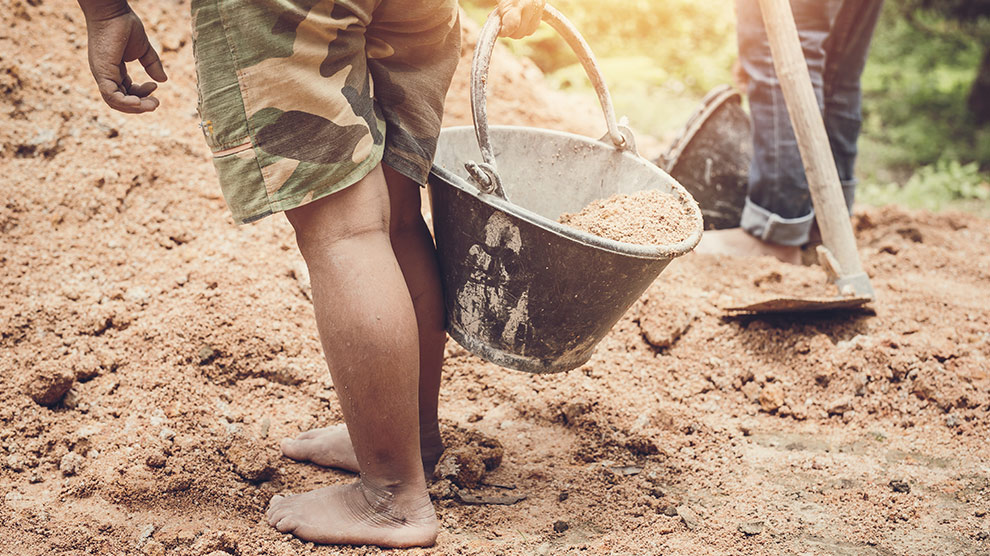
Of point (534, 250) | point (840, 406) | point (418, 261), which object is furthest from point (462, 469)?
point (840, 406)

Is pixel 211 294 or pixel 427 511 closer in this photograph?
pixel 427 511

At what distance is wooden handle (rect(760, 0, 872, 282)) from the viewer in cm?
252

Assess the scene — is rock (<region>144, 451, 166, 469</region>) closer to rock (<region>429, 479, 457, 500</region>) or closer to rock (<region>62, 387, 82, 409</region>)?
rock (<region>62, 387, 82, 409</region>)

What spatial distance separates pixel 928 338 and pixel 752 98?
121 cm

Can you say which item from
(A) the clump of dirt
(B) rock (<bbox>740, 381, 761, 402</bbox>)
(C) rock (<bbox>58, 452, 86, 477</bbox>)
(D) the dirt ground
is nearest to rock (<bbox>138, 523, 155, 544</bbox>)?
(D) the dirt ground

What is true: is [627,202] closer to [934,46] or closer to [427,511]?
[427,511]

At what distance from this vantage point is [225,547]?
1.60 metres

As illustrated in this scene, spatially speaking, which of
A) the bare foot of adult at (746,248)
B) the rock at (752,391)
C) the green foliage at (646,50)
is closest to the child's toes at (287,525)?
the rock at (752,391)

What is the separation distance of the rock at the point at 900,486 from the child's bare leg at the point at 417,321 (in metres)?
1.13

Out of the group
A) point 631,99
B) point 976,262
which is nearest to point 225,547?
point 976,262

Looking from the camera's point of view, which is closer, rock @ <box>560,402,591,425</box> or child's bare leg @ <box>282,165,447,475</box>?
child's bare leg @ <box>282,165,447,475</box>

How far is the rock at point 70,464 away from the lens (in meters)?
1.80

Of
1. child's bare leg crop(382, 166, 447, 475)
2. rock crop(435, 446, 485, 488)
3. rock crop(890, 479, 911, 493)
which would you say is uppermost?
child's bare leg crop(382, 166, 447, 475)

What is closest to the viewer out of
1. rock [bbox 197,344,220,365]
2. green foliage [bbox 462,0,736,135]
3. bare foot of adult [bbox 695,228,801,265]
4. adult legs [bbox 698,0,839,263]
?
rock [bbox 197,344,220,365]
